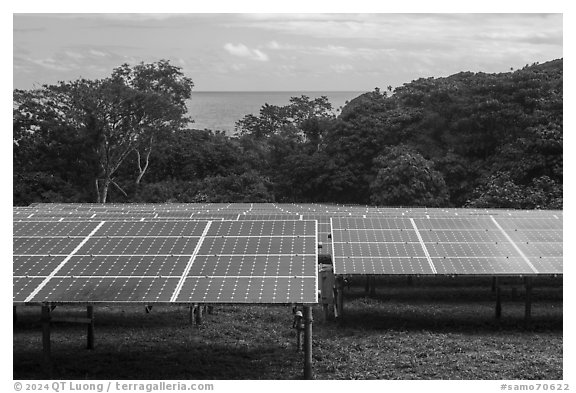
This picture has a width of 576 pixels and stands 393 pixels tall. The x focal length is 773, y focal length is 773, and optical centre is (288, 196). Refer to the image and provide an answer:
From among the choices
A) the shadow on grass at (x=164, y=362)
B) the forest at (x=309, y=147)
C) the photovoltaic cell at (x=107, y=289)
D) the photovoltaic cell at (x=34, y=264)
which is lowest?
the shadow on grass at (x=164, y=362)

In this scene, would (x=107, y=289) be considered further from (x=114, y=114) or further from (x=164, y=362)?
(x=114, y=114)

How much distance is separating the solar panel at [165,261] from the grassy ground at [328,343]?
1.99m

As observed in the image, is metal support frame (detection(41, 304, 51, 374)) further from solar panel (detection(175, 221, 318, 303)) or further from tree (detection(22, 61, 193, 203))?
tree (detection(22, 61, 193, 203))

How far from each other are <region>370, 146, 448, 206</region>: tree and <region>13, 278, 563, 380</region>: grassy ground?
692 inches

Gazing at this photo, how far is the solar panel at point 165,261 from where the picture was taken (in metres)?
16.2

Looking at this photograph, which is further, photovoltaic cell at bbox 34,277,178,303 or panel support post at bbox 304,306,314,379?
Answer: panel support post at bbox 304,306,314,379

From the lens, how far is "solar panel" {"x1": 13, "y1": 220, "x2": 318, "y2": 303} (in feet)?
53.0

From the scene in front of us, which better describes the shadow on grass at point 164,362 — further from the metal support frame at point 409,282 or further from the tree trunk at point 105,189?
the tree trunk at point 105,189

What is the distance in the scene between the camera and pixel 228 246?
61.1ft

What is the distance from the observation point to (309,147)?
55094 millimetres

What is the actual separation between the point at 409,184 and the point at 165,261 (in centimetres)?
2770

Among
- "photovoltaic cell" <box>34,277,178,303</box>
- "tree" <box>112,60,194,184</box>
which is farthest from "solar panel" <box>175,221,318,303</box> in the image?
"tree" <box>112,60,194,184</box>

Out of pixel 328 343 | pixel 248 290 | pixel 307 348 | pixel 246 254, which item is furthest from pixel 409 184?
pixel 248 290

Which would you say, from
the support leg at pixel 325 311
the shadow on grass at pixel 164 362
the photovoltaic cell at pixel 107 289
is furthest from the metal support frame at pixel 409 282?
the photovoltaic cell at pixel 107 289
